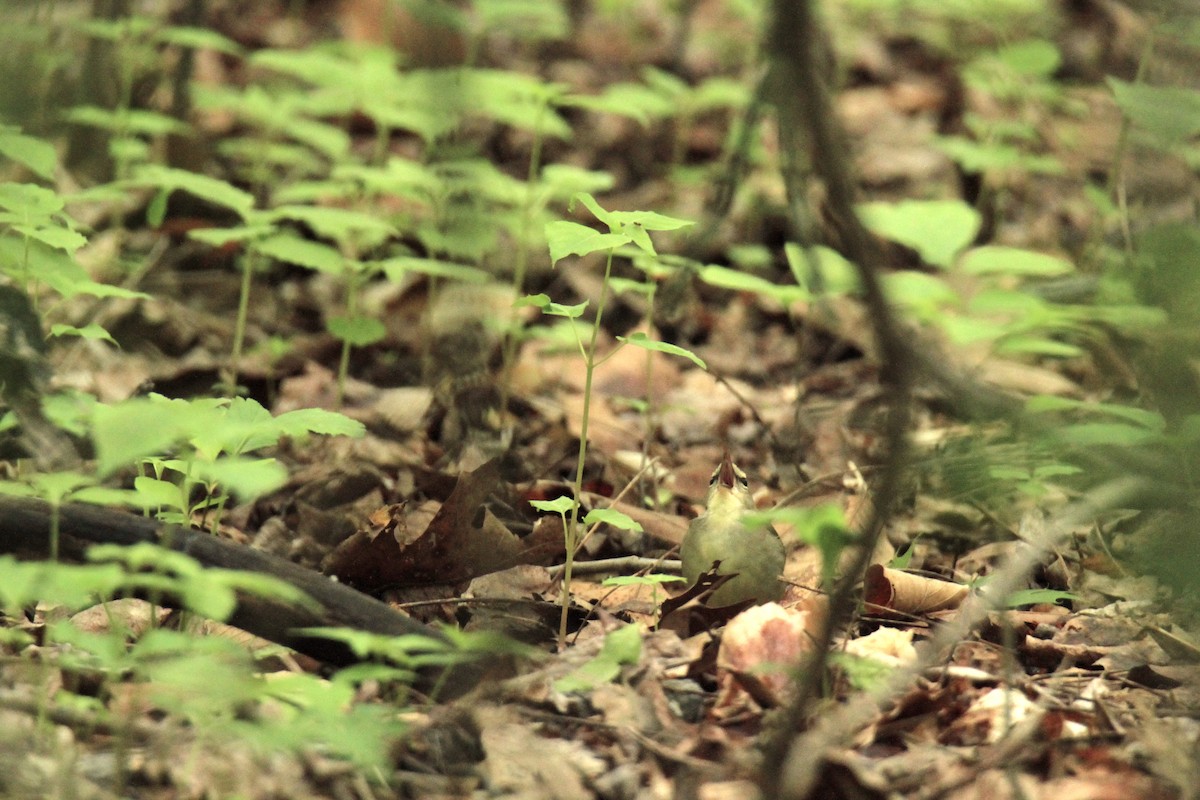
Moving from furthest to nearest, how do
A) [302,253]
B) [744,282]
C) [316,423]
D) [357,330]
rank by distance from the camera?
[357,330]
[302,253]
[744,282]
[316,423]

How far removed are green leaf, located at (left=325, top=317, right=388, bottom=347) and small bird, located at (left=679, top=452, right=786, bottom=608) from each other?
1.42 metres

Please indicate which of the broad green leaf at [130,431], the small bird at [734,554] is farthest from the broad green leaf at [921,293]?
the broad green leaf at [130,431]

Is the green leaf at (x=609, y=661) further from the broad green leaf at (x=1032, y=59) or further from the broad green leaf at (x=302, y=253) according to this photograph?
the broad green leaf at (x=1032, y=59)

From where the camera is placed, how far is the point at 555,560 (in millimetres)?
2912

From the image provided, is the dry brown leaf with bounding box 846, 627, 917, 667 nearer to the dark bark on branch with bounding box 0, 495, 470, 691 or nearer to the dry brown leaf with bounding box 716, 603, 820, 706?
the dry brown leaf with bounding box 716, 603, 820, 706

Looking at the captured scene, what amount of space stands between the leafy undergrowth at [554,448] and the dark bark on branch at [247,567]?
0.05 m

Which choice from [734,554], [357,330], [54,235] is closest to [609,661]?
[734,554]

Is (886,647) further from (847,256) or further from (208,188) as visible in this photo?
(208,188)

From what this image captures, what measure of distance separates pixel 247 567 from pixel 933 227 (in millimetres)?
2207

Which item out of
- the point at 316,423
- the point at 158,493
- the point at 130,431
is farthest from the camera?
the point at 316,423

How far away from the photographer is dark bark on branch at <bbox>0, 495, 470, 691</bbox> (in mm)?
2115

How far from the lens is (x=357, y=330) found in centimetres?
365

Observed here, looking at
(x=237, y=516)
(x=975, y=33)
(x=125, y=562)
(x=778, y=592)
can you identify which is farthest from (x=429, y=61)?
(x=975, y=33)

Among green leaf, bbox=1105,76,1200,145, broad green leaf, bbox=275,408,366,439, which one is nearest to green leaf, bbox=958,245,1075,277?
green leaf, bbox=1105,76,1200,145
